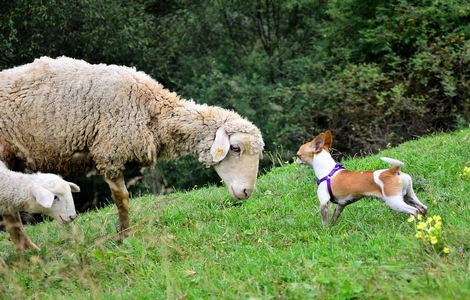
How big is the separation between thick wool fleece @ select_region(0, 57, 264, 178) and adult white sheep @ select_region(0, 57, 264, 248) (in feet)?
0.03

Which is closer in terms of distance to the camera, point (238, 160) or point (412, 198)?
point (412, 198)

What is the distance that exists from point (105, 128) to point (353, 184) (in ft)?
8.58

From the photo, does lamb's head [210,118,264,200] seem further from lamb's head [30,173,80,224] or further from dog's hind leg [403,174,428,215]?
dog's hind leg [403,174,428,215]

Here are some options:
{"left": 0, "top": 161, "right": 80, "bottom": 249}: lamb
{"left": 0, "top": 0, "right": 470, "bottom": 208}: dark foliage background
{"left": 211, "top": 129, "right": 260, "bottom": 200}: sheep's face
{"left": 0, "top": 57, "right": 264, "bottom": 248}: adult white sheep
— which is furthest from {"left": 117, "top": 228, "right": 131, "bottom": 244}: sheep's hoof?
{"left": 0, "top": 0, "right": 470, "bottom": 208}: dark foliage background

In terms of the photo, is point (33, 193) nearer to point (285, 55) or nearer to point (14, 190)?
point (14, 190)

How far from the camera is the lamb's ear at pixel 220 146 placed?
6723 mm

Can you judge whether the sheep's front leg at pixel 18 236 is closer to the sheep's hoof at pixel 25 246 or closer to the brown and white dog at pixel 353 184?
the sheep's hoof at pixel 25 246

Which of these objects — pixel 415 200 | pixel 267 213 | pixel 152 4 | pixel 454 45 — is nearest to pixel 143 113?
pixel 267 213

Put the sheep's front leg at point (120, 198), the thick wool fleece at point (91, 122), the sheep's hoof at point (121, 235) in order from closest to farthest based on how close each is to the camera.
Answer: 1. the sheep's hoof at point (121, 235)
2. the thick wool fleece at point (91, 122)
3. the sheep's front leg at point (120, 198)

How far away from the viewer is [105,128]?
263 inches

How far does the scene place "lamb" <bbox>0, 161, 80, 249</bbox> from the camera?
622 cm

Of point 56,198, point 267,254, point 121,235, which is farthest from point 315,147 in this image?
point 56,198

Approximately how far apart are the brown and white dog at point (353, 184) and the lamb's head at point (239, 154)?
0.72m

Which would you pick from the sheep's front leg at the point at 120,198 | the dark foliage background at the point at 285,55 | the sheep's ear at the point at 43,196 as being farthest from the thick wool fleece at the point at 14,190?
the dark foliage background at the point at 285,55
